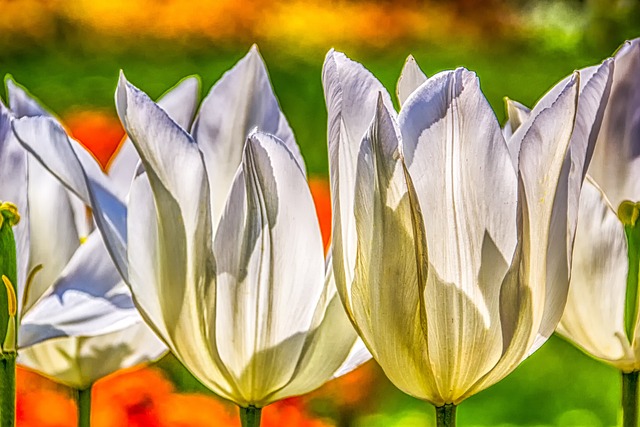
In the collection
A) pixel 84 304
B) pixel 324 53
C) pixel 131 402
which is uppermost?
pixel 324 53

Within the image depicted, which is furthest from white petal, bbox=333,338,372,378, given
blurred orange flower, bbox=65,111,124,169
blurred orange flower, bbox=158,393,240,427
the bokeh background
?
blurred orange flower, bbox=65,111,124,169

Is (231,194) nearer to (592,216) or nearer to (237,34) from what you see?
(592,216)

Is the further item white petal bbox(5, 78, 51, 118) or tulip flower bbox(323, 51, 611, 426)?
white petal bbox(5, 78, 51, 118)

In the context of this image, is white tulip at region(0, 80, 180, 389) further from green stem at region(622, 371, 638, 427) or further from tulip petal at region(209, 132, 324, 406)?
green stem at region(622, 371, 638, 427)

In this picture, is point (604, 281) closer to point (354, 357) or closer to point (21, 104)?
point (354, 357)

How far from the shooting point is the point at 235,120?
0.43 m

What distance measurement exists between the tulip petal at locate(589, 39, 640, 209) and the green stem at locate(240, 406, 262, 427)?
0.14 meters

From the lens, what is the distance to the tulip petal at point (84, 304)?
37 centimetres

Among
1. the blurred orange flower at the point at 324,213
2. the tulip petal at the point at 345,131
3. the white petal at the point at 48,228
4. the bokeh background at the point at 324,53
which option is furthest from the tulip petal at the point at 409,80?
the blurred orange flower at the point at 324,213

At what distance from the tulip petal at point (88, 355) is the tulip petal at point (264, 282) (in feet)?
Result: 0.17

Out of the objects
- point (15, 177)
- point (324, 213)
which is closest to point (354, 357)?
point (15, 177)

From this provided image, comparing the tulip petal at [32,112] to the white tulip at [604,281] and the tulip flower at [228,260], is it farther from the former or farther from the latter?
the white tulip at [604,281]

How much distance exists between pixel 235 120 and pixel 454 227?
128 mm

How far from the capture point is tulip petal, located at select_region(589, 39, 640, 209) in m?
0.38
